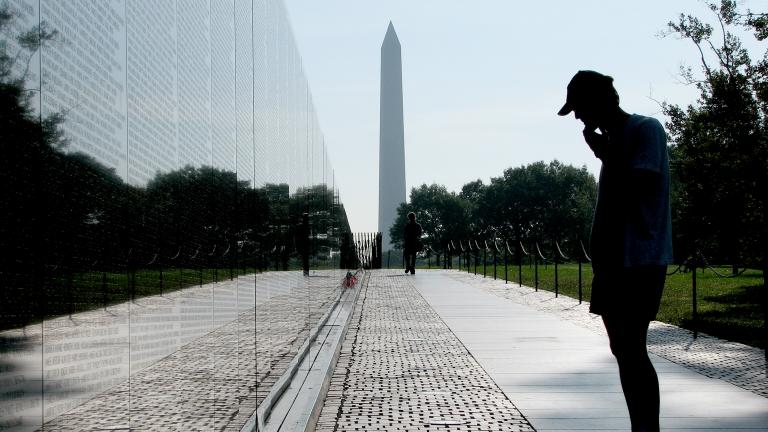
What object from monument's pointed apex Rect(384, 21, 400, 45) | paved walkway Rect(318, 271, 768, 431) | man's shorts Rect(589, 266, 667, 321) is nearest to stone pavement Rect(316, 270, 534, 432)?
paved walkway Rect(318, 271, 768, 431)

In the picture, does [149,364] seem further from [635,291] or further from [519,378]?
[519,378]

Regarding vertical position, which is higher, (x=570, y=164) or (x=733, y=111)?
(x=570, y=164)

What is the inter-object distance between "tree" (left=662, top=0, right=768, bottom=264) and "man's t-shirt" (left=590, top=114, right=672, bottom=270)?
10885mm

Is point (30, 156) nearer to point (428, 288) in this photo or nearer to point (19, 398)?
point (19, 398)

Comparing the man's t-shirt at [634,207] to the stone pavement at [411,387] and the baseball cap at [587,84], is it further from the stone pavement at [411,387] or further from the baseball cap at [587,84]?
the stone pavement at [411,387]

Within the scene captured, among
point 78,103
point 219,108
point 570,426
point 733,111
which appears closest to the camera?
point 78,103

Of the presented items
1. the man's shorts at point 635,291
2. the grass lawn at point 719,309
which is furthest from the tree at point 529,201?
the man's shorts at point 635,291

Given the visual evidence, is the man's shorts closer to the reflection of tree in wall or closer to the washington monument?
the reflection of tree in wall

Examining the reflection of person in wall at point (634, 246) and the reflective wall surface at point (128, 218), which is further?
the reflection of person in wall at point (634, 246)

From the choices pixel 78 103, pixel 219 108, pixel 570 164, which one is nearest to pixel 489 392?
pixel 219 108

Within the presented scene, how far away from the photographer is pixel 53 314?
1.50 meters

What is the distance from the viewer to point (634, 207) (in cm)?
373

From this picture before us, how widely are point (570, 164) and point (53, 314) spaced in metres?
97.4

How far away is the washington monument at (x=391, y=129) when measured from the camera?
60.3 m
